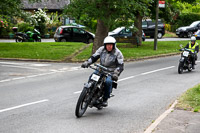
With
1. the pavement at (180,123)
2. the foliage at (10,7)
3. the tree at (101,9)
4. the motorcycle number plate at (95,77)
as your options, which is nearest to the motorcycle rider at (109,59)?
the motorcycle number plate at (95,77)

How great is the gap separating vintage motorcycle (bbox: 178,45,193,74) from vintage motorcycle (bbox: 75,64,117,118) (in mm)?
8250

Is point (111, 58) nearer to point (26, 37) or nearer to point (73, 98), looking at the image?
point (73, 98)

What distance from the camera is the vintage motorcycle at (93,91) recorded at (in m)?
8.09

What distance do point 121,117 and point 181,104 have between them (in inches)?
Answer: 68.2

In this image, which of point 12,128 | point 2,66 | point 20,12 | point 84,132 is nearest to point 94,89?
point 84,132

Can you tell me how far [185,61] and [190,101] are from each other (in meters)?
7.04

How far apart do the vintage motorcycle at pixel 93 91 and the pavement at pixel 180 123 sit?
1.56 metres

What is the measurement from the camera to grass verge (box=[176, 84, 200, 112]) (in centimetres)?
899

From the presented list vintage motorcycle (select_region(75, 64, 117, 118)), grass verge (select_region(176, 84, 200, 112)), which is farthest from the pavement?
vintage motorcycle (select_region(75, 64, 117, 118))

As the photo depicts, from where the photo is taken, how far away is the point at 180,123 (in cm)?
754

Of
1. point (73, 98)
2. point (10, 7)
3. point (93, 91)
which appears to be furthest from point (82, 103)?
point (10, 7)

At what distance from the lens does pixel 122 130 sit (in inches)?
291

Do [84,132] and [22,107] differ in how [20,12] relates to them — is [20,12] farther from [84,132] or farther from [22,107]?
[84,132]

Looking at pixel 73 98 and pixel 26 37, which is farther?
pixel 26 37
